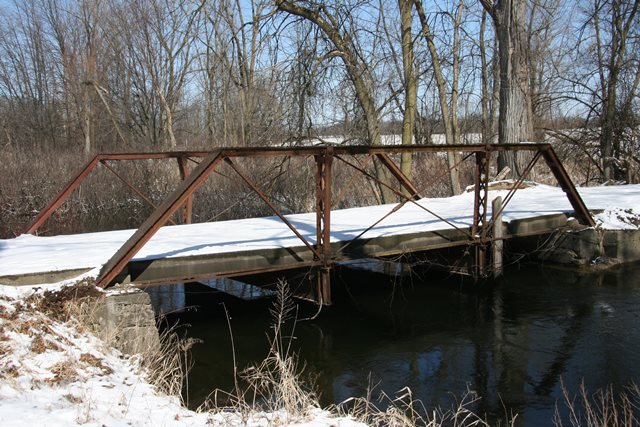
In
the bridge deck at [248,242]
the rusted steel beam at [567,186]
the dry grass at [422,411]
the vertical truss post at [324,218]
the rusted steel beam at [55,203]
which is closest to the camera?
the dry grass at [422,411]

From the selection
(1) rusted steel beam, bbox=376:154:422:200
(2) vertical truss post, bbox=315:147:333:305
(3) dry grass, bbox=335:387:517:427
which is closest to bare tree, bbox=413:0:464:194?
(1) rusted steel beam, bbox=376:154:422:200

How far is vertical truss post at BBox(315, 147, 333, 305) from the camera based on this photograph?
7.90 metres

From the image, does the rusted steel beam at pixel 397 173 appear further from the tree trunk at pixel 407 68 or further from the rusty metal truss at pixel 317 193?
the tree trunk at pixel 407 68

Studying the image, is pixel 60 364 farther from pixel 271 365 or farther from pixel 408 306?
pixel 408 306

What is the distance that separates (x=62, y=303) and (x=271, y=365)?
94.9 inches

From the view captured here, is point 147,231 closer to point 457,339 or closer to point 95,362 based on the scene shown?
point 95,362

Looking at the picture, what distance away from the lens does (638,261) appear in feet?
38.2

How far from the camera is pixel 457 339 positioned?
7.93 meters

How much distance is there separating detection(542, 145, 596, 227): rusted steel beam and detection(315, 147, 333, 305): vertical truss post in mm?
4246

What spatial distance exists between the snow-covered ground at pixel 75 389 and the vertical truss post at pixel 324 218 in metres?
3.20

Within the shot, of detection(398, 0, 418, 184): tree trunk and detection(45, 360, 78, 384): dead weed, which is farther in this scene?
detection(398, 0, 418, 184): tree trunk

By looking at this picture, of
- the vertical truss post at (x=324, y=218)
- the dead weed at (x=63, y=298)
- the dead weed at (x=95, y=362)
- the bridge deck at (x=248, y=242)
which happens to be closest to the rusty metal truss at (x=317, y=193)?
the vertical truss post at (x=324, y=218)

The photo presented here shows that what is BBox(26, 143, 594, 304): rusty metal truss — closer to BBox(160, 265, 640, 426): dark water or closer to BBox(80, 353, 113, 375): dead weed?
BBox(160, 265, 640, 426): dark water

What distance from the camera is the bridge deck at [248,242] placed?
23.7 ft
